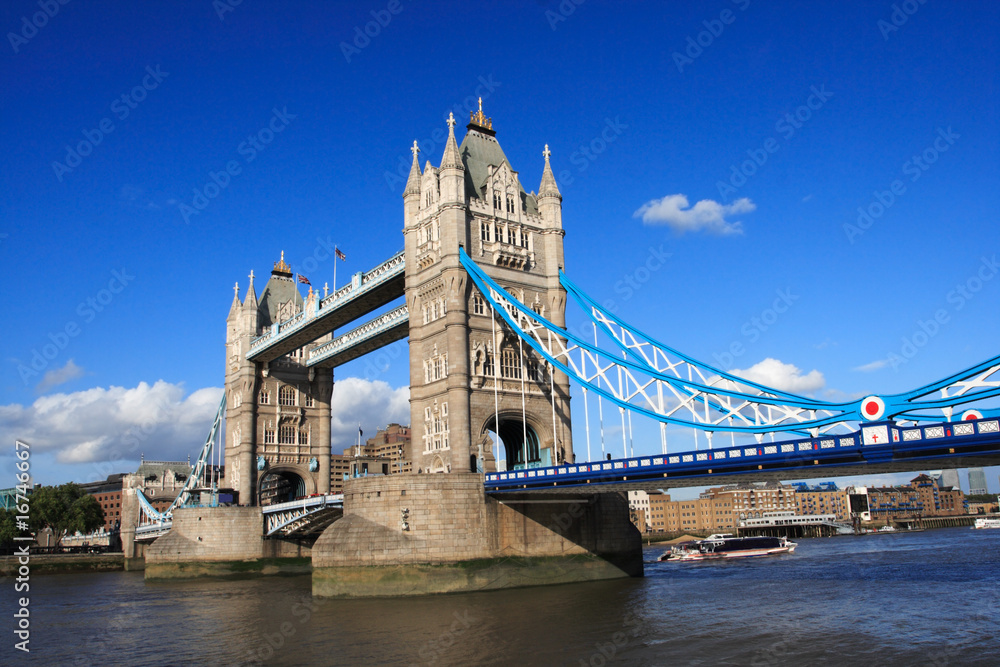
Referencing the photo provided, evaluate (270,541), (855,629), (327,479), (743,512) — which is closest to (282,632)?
(855,629)

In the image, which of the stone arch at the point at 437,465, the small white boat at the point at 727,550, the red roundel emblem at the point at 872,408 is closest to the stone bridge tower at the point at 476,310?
the stone arch at the point at 437,465

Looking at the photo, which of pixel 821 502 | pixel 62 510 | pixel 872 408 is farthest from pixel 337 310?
pixel 821 502

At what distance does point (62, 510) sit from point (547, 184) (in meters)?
74.4

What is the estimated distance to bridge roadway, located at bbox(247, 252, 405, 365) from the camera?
53.6 m

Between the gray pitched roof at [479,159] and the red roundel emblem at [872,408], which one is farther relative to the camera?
the gray pitched roof at [479,159]

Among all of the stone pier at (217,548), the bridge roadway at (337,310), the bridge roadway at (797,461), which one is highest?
the bridge roadway at (337,310)

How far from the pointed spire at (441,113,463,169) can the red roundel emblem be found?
26828 millimetres

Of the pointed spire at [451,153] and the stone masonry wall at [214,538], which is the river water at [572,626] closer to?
the stone masonry wall at [214,538]

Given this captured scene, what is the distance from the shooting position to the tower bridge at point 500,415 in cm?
2873

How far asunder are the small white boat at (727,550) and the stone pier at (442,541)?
3338 centimetres

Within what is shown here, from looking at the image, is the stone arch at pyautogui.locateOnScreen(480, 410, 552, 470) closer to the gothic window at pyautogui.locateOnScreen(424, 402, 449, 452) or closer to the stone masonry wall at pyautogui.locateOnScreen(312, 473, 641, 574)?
the gothic window at pyautogui.locateOnScreen(424, 402, 449, 452)

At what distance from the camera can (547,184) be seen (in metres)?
50.8

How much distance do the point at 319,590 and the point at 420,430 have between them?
11.5 m

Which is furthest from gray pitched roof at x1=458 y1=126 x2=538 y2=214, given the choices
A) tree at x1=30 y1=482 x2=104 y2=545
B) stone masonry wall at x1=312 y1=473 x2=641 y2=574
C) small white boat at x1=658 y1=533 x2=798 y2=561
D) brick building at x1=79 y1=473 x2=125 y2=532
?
brick building at x1=79 y1=473 x2=125 y2=532
